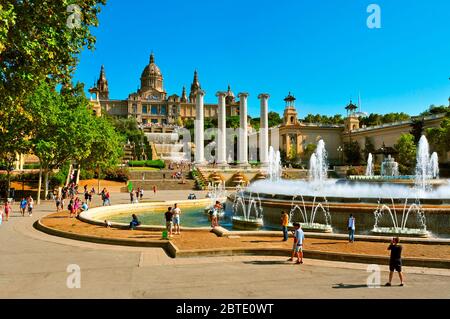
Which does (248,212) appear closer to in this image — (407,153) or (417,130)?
(407,153)

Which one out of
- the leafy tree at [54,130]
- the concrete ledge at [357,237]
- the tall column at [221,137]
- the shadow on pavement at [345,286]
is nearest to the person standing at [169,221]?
the concrete ledge at [357,237]

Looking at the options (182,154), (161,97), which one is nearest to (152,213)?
(182,154)

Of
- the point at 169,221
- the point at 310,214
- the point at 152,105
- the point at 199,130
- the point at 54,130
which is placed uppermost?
the point at 152,105

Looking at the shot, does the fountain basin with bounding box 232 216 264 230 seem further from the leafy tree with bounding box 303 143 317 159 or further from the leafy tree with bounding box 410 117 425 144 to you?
the leafy tree with bounding box 303 143 317 159

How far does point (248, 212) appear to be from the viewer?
22609mm

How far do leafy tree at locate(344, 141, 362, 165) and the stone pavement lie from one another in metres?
86.2

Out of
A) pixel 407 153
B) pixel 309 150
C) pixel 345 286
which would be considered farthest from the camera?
pixel 309 150

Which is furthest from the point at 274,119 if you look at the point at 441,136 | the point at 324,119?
the point at 441,136

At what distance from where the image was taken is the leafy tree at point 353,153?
307 ft

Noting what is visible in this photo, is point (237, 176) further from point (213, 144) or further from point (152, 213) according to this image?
point (213, 144)

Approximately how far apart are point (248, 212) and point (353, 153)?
77.2 m

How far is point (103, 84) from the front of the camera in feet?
619

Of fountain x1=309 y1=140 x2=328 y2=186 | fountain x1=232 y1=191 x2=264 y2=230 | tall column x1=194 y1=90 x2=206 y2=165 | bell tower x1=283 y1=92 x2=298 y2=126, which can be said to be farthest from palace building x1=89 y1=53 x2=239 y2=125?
fountain x1=232 y1=191 x2=264 y2=230
